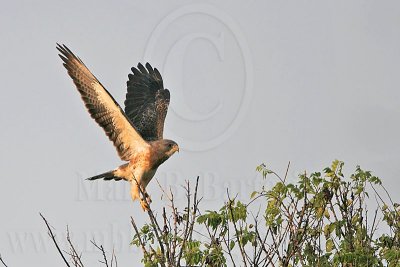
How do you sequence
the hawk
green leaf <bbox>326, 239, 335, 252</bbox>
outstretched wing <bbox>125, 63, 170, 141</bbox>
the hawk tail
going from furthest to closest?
outstretched wing <bbox>125, 63, 170, 141</bbox> → the hawk tail → the hawk → green leaf <bbox>326, 239, 335, 252</bbox>

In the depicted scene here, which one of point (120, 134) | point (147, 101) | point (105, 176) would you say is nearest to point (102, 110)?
point (120, 134)

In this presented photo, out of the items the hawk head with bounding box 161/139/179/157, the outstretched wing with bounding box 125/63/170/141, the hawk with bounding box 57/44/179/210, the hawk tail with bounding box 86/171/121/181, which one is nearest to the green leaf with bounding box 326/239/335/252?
the hawk with bounding box 57/44/179/210

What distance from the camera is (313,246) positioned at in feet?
21.6

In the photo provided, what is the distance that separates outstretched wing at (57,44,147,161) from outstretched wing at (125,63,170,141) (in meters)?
0.98

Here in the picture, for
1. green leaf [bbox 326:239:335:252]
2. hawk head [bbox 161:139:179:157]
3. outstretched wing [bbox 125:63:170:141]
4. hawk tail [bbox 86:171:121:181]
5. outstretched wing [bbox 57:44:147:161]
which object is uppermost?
outstretched wing [bbox 125:63:170:141]

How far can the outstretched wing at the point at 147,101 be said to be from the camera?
10.8 metres

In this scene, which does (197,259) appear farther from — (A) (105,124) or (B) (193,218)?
(A) (105,124)

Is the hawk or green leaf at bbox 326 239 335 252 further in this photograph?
the hawk

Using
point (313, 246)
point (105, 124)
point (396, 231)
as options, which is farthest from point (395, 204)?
point (105, 124)

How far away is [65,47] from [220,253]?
4.50 m

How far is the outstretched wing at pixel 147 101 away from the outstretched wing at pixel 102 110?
0.98 meters

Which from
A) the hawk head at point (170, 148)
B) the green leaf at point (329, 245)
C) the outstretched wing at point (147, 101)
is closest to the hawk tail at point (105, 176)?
the hawk head at point (170, 148)

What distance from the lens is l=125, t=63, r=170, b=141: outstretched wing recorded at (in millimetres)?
10828

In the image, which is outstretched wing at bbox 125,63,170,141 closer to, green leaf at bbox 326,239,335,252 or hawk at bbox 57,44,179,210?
hawk at bbox 57,44,179,210
